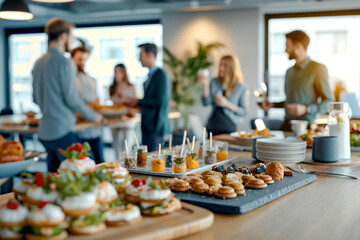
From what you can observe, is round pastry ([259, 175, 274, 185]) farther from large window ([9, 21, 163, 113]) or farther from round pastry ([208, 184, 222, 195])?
large window ([9, 21, 163, 113])

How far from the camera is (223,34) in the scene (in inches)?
333

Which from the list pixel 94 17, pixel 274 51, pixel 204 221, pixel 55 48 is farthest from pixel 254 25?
Result: pixel 204 221

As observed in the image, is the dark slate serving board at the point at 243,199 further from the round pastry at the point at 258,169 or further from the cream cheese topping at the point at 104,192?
the cream cheese topping at the point at 104,192

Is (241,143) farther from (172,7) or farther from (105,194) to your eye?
(172,7)

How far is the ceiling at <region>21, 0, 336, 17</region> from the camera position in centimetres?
784

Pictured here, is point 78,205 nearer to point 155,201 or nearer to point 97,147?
point 155,201

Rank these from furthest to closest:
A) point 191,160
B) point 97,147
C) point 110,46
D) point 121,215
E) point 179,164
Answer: point 110,46, point 97,147, point 191,160, point 179,164, point 121,215

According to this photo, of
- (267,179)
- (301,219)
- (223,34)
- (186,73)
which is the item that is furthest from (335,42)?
(301,219)

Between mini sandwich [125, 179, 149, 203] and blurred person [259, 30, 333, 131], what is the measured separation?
248cm

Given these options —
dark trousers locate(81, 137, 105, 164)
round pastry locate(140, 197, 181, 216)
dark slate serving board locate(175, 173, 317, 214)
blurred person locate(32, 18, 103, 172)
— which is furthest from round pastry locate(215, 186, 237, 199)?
dark trousers locate(81, 137, 105, 164)

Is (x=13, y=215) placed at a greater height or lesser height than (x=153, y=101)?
Result: lesser

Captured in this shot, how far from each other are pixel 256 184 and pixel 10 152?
125cm

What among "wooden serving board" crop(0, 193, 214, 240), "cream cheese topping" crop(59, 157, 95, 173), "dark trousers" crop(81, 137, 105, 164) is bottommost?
"dark trousers" crop(81, 137, 105, 164)

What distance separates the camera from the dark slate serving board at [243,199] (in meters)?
1.16
